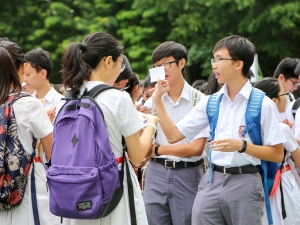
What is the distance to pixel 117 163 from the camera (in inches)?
153

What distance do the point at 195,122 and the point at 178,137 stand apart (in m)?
0.20

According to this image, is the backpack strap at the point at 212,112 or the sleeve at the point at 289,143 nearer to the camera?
the backpack strap at the point at 212,112

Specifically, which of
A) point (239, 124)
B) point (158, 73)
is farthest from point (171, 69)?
point (239, 124)

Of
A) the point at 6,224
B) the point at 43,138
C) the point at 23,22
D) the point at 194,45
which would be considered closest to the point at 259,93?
the point at 43,138

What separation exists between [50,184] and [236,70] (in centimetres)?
186

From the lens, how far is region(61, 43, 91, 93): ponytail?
156 inches

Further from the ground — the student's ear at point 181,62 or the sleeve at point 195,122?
the student's ear at point 181,62

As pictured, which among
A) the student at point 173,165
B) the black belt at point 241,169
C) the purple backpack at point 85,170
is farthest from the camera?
the student at point 173,165

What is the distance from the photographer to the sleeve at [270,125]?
4.53 metres

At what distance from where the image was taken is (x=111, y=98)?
389cm

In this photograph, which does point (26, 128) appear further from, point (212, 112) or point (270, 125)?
point (270, 125)

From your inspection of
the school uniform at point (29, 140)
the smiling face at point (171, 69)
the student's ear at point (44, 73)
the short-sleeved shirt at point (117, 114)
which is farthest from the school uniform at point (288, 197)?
the student's ear at point (44, 73)

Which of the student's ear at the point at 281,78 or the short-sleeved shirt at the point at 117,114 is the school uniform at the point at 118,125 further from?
the student's ear at the point at 281,78

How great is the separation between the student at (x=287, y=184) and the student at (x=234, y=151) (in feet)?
1.94
